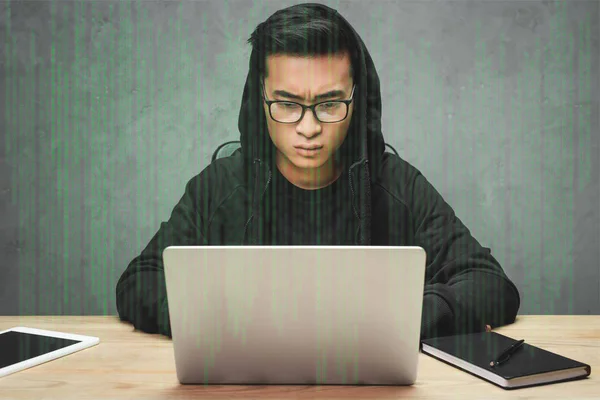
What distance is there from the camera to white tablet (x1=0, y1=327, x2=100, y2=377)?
958 millimetres

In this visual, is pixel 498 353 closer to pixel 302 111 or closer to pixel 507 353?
pixel 507 353

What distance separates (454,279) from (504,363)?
0.54 metres

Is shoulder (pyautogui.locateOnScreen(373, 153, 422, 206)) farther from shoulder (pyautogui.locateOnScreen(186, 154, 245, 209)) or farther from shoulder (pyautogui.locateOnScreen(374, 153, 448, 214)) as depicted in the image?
shoulder (pyautogui.locateOnScreen(186, 154, 245, 209))

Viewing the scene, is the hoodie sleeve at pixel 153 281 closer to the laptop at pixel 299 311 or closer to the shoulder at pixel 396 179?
the laptop at pixel 299 311

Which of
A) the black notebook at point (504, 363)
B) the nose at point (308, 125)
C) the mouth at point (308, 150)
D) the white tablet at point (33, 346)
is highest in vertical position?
the nose at point (308, 125)

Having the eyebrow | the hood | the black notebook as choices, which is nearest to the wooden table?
the black notebook

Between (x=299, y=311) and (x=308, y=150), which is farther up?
(x=308, y=150)

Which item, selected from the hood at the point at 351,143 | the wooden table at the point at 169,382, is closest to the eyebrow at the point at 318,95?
the hood at the point at 351,143

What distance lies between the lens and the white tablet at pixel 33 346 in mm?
958

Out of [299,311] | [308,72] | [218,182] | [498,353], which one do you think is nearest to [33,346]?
[299,311]

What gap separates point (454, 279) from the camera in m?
1.43

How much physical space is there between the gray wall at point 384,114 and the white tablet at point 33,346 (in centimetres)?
175

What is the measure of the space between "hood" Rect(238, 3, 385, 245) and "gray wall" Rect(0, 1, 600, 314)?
0.99m

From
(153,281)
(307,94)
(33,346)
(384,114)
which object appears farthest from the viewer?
(384,114)
